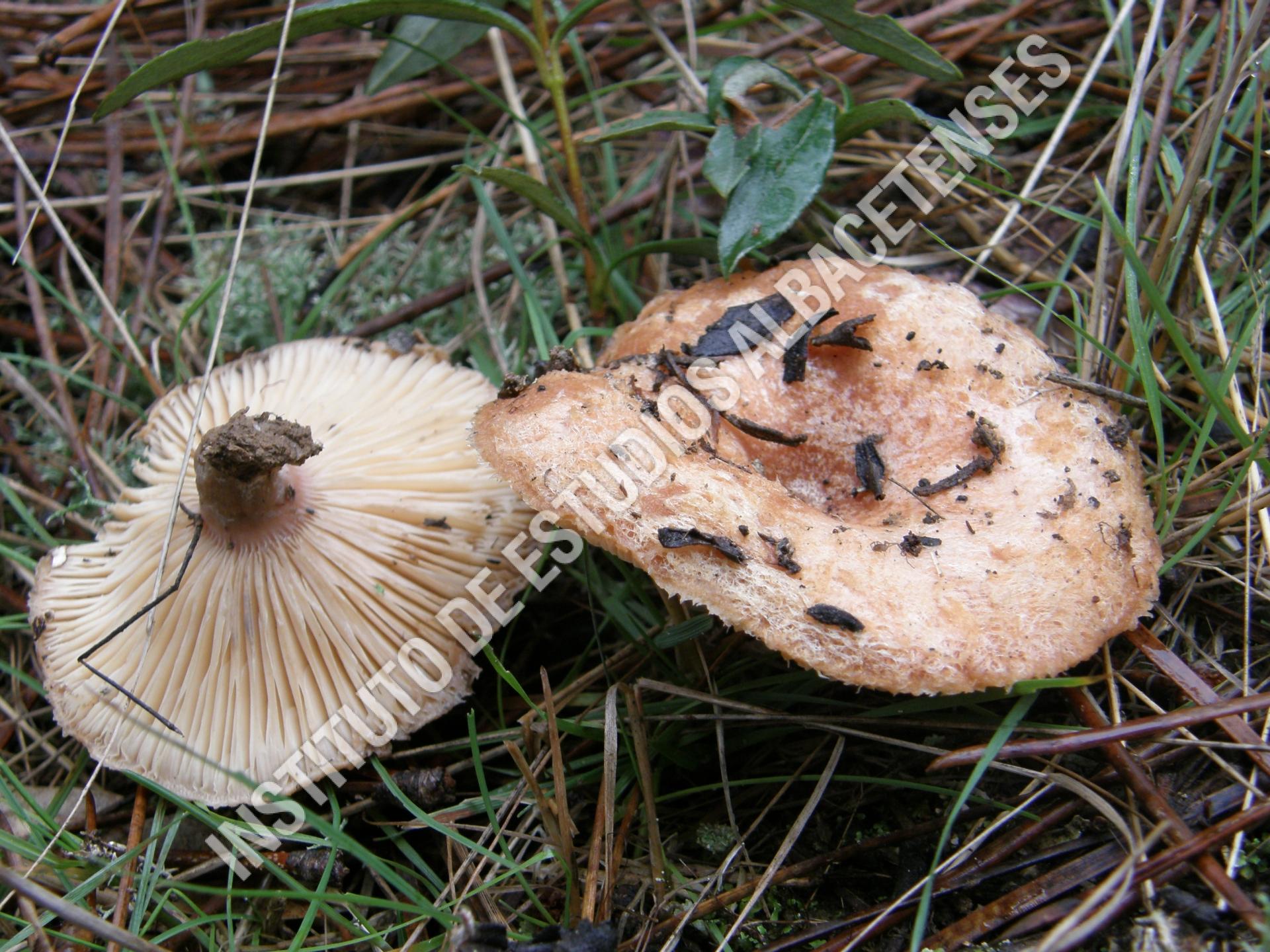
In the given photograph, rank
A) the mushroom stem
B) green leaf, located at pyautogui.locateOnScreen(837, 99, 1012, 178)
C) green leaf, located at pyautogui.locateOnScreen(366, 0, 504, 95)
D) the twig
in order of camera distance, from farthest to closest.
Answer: green leaf, located at pyautogui.locateOnScreen(366, 0, 504, 95)
green leaf, located at pyautogui.locateOnScreen(837, 99, 1012, 178)
the mushroom stem
the twig

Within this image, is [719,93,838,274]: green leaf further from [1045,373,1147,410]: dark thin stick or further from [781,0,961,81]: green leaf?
[1045,373,1147,410]: dark thin stick

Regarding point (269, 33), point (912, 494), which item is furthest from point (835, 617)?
point (269, 33)

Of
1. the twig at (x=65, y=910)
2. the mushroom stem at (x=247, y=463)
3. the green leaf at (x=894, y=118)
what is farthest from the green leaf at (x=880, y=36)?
the twig at (x=65, y=910)

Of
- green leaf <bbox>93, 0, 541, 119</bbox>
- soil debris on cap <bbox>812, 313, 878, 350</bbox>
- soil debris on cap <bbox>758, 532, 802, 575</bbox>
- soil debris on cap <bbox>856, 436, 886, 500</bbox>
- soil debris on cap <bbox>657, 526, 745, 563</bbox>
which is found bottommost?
soil debris on cap <bbox>856, 436, 886, 500</bbox>

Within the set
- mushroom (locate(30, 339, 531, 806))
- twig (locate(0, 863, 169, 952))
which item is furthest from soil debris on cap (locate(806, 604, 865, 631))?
twig (locate(0, 863, 169, 952))

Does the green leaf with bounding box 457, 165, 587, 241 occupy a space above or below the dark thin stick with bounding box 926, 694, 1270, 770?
above

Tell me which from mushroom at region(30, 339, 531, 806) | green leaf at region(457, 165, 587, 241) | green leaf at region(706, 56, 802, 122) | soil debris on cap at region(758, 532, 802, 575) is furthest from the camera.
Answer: green leaf at region(706, 56, 802, 122)

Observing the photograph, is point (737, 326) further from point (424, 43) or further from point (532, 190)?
point (424, 43)
